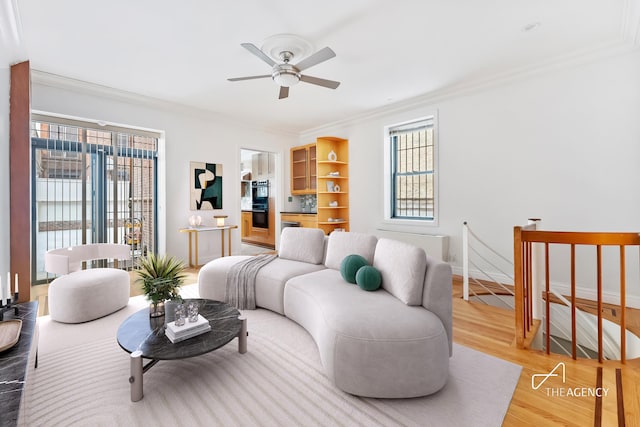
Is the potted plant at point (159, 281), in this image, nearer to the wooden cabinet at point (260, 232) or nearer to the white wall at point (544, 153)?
the white wall at point (544, 153)

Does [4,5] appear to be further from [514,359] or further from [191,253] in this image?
[514,359]

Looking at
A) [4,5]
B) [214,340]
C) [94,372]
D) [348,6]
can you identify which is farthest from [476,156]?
[4,5]

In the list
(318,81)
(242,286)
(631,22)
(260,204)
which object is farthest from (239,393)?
(260,204)

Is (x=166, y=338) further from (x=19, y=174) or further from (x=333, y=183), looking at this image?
(x=333, y=183)

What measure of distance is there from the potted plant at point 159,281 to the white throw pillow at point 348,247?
4.82 ft

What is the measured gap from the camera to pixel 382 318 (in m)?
1.81

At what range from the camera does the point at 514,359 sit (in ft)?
6.89

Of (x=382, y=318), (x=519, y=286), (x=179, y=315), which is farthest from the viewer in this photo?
(x=519, y=286)

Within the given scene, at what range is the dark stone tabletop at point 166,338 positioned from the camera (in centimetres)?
172

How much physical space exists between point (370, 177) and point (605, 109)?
3.18m

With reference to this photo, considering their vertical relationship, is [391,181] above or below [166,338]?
above

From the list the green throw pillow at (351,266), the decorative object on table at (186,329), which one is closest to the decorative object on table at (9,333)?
the decorative object on table at (186,329)

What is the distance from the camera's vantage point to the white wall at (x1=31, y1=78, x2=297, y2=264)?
4.00 metres

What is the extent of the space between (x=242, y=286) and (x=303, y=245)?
0.80 m
